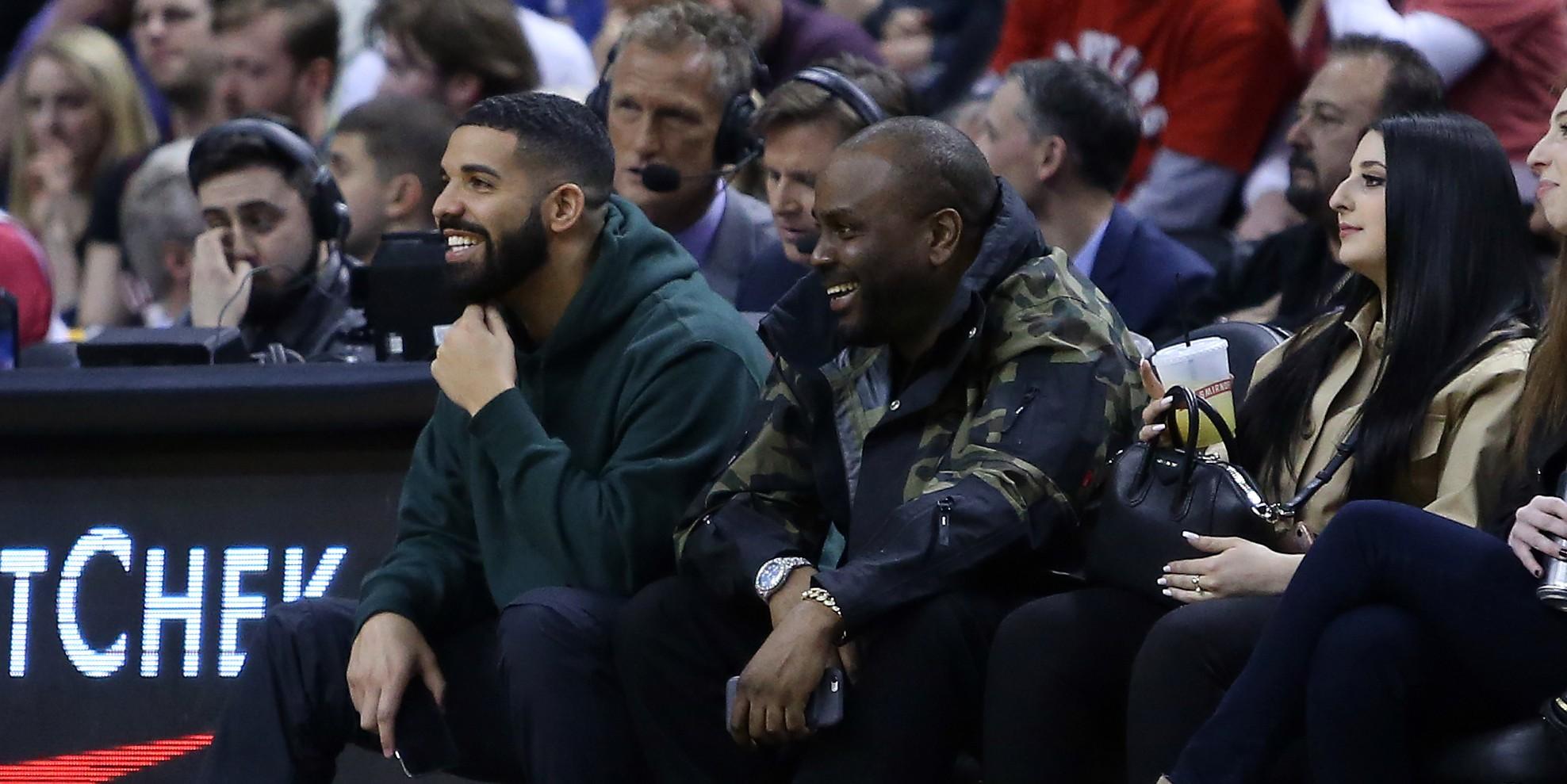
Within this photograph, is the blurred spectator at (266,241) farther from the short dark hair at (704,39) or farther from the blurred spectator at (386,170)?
the short dark hair at (704,39)

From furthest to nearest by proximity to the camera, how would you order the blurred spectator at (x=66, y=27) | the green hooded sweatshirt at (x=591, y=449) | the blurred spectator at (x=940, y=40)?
1. the blurred spectator at (x=66, y=27)
2. the blurred spectator at (x=940, y=40)
3. the green hooded sweatshirt at (x=591, y=449)

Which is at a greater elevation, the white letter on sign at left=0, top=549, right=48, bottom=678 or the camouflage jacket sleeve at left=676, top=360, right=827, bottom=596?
the camouflage jacket sleeve at left=676, top=360, right=827, bottom=596

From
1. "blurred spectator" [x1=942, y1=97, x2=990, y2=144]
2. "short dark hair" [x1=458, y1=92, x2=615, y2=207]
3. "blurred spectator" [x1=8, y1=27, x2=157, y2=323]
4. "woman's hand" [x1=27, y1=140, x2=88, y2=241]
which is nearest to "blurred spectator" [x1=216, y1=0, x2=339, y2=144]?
"blurred spectator" [x1=8, y1=27, x2=157, y2=323]

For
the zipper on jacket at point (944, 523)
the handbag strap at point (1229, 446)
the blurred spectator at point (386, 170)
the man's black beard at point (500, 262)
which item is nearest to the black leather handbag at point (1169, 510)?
the handbag strap at point (1229, 446)

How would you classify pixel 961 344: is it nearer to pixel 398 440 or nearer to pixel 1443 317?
pixel 1443 317

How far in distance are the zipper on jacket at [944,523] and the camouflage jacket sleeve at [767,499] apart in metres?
0.34

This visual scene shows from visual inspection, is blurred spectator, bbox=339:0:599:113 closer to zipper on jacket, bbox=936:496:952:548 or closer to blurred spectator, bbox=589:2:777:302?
blurred spectator, bbox=589:2:777:302

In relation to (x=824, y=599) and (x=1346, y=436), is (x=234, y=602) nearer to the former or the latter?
(x=824, y=599)

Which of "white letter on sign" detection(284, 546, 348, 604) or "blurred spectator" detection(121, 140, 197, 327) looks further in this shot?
"blurred spectator" detection(121, 140, 197, 327)

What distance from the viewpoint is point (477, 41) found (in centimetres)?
771

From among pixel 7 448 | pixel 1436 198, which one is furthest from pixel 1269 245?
pixel 7 448

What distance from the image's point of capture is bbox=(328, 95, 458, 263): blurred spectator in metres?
6.98

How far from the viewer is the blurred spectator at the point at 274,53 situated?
8242 mm

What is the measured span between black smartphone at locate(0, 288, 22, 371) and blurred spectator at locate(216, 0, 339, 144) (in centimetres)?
223
